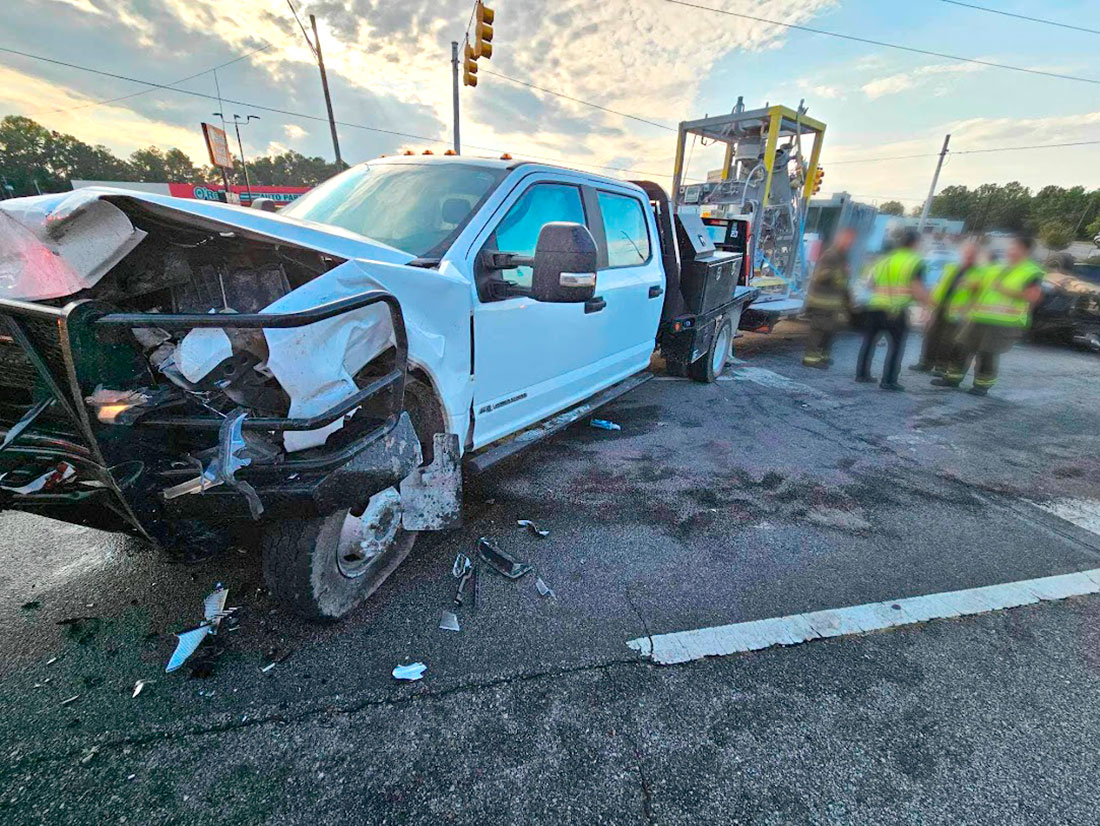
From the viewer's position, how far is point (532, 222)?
3150 millimetres

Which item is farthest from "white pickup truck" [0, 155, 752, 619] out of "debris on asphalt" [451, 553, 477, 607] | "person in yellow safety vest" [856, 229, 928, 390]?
"person in yellow safety vest" [856, 229, 928, 390]

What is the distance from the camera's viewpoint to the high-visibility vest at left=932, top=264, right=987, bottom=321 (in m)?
6.48

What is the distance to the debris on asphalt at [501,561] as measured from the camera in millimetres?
2740

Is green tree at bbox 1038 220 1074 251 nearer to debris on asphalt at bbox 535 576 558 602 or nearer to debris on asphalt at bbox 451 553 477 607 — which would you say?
debris on asphalt at bbox 535 576 558 602

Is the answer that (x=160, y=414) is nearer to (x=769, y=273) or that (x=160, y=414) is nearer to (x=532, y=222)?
(x=532, y=222)

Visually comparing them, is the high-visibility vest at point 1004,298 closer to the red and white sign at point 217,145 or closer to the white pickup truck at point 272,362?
the white pickup truck at point 272,362

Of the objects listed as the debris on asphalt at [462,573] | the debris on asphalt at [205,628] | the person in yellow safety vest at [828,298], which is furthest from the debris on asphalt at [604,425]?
the person in yellow safety vest at [828,298]

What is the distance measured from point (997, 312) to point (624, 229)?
5450mm

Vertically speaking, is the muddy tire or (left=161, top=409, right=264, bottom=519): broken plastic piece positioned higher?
(left=161, top=409, right=264, bottom=519): broken plastic piece

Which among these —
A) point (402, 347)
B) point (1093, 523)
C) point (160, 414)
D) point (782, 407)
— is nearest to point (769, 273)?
point (782, 407)

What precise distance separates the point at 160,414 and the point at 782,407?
5652 mm

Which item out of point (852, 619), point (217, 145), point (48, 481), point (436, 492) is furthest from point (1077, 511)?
point (217, 145)

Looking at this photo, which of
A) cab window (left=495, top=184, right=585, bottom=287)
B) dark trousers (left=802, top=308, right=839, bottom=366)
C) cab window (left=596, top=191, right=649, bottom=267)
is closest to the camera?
cab window (left=495, top=184, right=585, bottom=287)

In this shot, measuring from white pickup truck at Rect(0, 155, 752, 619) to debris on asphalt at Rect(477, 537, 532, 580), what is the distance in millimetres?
445
